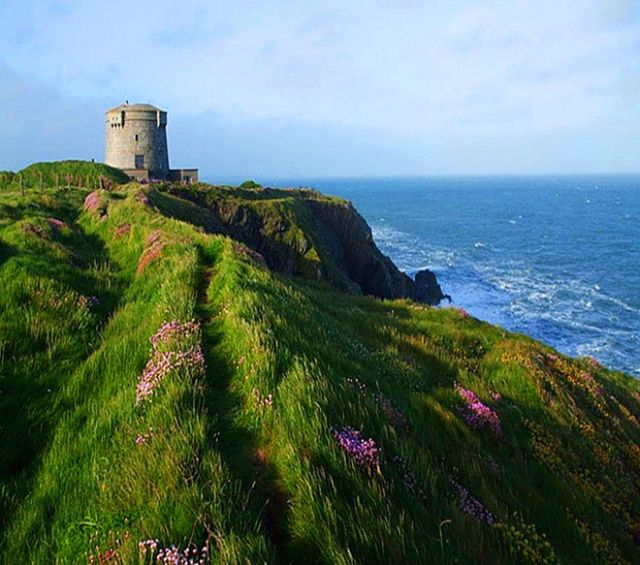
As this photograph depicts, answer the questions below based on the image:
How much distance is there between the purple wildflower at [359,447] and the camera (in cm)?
Result: 479

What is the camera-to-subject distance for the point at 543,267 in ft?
260

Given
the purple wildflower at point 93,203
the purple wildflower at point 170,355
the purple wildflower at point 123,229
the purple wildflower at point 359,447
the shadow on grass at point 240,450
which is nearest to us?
the shadow on grass at point 240,450

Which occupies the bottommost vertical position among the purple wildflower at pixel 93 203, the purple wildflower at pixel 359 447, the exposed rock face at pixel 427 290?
the exposed rock face at pixel 427 290

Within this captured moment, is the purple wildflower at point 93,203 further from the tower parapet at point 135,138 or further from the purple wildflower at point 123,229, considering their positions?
the tower parapet at point 135,138

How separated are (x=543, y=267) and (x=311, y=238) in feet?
159

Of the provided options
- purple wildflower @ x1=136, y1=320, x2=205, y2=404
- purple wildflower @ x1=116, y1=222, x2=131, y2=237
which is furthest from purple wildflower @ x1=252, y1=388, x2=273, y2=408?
purple wildflower @ x1=116, y1=222, x2=131, y2=237

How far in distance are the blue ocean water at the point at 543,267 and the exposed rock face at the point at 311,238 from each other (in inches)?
444

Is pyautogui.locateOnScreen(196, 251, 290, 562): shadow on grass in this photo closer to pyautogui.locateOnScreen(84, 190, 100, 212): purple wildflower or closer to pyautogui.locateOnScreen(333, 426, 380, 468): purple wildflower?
pyautogui.locateOnScreen(333, 426, 380, 468): purple wildflower

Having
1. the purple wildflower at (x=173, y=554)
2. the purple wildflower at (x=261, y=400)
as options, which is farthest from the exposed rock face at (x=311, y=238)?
the purple wildflower at (x=173, y=554)

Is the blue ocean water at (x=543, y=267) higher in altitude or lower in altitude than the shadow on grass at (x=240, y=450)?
lower

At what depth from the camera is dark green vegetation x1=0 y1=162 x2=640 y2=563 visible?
396 cm

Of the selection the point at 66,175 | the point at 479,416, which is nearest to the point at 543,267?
the point at 66,175

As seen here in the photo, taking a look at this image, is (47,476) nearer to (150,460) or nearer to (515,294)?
(150,460)

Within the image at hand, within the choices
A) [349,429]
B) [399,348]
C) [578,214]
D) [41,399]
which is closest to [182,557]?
[349,429]
